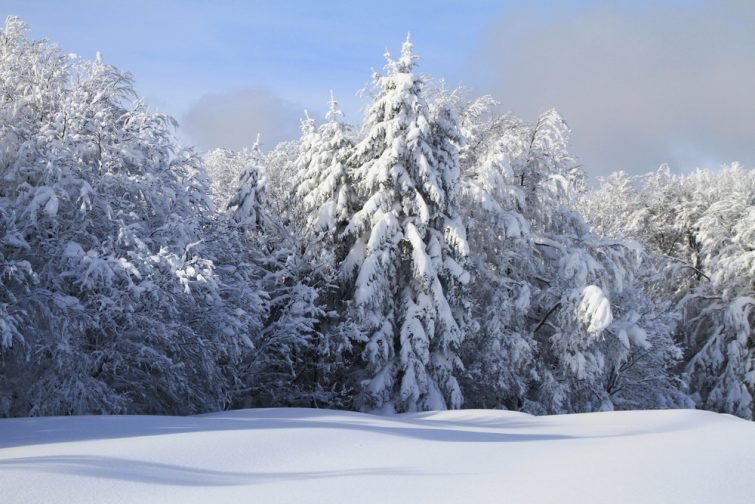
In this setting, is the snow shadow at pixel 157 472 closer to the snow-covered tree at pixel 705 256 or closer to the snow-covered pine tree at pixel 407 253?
the snow-covered pine tree at pixel 407 253

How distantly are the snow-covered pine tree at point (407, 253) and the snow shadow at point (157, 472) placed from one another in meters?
12.9

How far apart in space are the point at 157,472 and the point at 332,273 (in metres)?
14.9

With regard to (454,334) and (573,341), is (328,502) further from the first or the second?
(573,341)

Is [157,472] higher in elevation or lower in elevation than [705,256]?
lower

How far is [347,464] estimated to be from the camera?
20.0ft

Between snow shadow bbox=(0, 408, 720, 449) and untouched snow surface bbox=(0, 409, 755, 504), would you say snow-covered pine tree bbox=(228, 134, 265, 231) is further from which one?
untouched snow surface bbox=(0, 409, 755, 504)

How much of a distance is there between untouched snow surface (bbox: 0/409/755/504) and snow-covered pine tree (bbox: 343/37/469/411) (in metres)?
9.53

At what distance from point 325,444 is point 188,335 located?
9.36 metres

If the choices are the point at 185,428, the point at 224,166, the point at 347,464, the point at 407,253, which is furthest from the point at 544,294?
the point at 224,166

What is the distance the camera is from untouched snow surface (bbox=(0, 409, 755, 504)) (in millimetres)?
4789

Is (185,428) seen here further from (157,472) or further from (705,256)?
(705,256)

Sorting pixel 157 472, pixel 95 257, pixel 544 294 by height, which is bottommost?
pixel 157 472

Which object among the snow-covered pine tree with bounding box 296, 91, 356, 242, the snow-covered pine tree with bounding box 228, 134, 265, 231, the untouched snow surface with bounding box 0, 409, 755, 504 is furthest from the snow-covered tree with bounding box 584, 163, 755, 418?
the untouched snow surface with bounding box 0, 409, 755, 504

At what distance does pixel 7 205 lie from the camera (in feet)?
45.4
